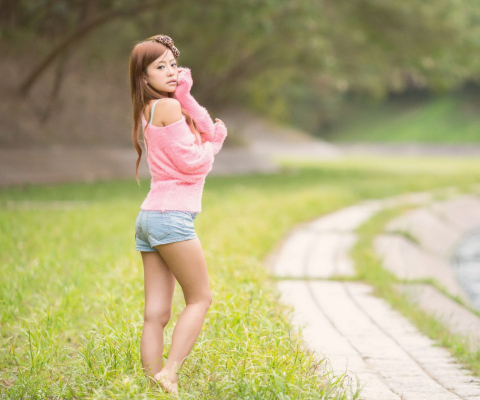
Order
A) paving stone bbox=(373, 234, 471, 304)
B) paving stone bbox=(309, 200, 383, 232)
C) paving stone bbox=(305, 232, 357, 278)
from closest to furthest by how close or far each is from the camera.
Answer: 1. paving stone bbox=(305, 232, 357, 278)
2. paving stone bbox=(373, 234, 471, 304)
3. paving stone bbox=(309, 200, 383, 232)

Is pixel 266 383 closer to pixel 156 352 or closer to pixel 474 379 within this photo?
pixel 156 352

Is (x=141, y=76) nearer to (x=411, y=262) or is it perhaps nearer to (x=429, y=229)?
(x=411, y=262)

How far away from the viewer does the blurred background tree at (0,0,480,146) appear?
55.2 feet

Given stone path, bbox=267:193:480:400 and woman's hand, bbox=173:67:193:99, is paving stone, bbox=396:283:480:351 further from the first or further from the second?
woman's hand, bbox=173:67:193:99

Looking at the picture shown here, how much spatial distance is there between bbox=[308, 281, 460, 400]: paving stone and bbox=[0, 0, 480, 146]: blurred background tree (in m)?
9.01

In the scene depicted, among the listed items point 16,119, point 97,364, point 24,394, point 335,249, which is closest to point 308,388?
point 97,364

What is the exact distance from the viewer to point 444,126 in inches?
2301

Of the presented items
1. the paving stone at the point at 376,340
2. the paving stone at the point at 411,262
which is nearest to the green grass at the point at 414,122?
the paving stone at the point at 411,262

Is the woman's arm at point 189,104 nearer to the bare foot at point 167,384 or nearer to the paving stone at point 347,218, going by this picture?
the bare foot at point 167,384

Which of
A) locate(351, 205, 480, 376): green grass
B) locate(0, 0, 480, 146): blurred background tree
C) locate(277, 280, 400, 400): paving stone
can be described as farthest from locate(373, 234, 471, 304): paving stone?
locate(0, 0, 480, 146): blurred background tree

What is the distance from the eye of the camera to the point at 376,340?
4488 millimetres

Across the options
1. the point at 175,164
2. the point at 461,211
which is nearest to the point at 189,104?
the point at 175,164

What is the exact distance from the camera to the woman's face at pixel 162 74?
3309mm

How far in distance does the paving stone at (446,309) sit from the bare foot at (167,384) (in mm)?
2193
